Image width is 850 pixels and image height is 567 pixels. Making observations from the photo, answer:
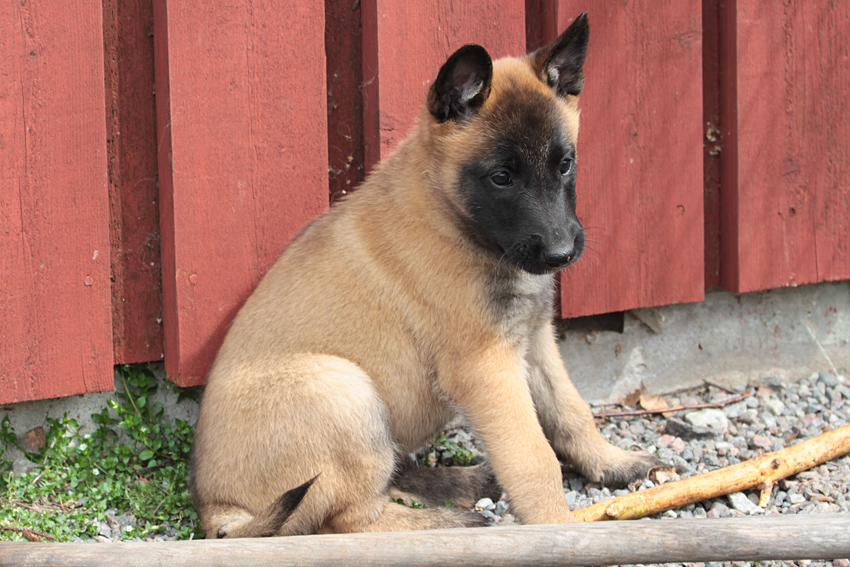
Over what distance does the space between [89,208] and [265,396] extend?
123 centimetres

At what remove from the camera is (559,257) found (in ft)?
9.52

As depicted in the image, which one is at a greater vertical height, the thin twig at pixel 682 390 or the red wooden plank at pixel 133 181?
the red wooden plank at pixel 133 181

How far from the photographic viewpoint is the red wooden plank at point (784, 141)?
4.58 meters

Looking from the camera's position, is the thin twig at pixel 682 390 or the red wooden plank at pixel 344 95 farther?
the thin twig at pixel 682 390

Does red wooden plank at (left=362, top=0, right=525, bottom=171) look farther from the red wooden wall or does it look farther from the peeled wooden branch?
the peeled wooden branch

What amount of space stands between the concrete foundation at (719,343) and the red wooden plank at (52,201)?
2.61 m

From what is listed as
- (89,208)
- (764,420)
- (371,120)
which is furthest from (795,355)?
(89,208)

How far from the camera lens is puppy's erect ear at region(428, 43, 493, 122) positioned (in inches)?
114

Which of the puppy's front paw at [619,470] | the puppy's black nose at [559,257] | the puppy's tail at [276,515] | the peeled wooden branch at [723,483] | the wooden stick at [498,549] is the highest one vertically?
the puppy's black nose at [559,257]

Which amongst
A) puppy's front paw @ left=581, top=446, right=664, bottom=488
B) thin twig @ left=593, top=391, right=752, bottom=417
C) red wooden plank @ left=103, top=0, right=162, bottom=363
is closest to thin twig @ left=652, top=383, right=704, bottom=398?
thin twig @ left=593, top=391, right=752, bottom=417

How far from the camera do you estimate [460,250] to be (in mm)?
3297

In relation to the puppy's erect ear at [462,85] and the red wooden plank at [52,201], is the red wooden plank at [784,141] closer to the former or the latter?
the puppy's erect ear at [462,85]

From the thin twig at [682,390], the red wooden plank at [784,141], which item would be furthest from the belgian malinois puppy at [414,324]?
the red wooden plank at [784,141]

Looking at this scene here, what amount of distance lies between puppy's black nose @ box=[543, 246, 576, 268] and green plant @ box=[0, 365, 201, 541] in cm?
190
